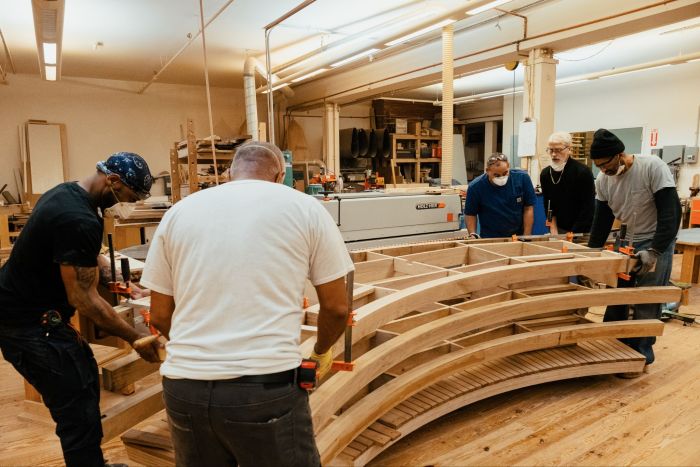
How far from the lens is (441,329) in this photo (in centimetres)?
240

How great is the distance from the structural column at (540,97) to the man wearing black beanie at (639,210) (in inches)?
78.5

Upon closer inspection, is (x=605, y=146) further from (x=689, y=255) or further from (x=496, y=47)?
(x=689, y=255)

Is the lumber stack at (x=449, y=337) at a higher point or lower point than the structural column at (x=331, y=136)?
lower

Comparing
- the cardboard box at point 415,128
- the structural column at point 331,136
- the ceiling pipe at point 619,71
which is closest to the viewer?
the ceiling pipe at point 619,71

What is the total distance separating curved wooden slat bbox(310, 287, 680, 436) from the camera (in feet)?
6.01

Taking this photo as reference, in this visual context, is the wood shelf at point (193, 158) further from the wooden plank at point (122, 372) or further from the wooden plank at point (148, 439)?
the wooden plank at point (148, 439)

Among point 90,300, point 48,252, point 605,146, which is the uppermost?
point 605,146

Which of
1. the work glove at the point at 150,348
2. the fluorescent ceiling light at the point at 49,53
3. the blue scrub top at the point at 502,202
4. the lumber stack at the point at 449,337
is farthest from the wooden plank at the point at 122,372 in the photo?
the fluorescent ceiling light at the point at 49,53

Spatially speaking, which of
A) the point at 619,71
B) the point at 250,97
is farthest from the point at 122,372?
the point at 619,71

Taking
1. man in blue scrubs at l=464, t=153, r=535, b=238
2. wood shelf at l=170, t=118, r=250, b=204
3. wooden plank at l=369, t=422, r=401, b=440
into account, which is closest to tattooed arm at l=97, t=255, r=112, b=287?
wooden plank at l=369, t=422, r=401, b=440

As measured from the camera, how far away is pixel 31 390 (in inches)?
113

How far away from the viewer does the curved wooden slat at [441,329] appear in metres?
1.83

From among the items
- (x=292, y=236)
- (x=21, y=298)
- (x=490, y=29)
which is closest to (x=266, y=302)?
(x=292, y=236)

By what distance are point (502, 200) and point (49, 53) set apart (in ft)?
16.7
